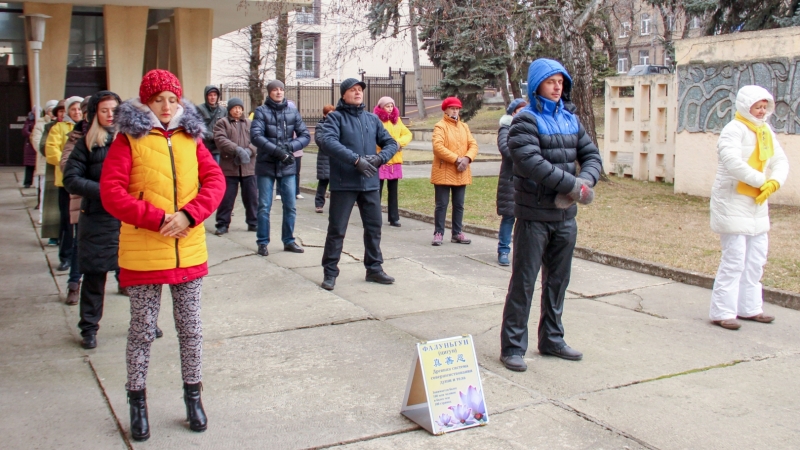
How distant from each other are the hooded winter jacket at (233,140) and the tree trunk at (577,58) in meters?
8.11

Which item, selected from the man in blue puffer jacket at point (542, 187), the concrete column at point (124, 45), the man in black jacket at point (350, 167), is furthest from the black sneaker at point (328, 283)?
the concrete column at point (124, 45)

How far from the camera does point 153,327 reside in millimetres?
4211

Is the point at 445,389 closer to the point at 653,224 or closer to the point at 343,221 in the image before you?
the point at 343,221

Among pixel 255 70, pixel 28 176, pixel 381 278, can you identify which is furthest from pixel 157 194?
pixel 255 70

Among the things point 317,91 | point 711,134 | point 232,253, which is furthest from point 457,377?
point 317,91

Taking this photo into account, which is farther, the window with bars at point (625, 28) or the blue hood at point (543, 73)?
the window with bars at point (625, 28)

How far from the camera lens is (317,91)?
38344 mm

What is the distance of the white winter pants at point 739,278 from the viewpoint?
20.9ft

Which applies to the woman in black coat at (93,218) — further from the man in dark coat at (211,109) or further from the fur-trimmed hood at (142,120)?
the man in dark coat at (211,109)

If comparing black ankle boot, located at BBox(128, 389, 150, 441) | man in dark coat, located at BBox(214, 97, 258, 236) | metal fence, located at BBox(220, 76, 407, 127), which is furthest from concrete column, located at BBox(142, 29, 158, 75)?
black ankle boot, located at BBox(128, 389, 150, 441)

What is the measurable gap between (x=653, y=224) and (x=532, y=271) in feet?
21.5

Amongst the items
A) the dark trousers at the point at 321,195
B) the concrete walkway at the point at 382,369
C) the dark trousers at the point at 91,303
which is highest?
the dark trousers at the point at 321,195

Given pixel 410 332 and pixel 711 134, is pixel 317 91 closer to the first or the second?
pixel 711 134

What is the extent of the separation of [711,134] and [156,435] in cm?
1208
